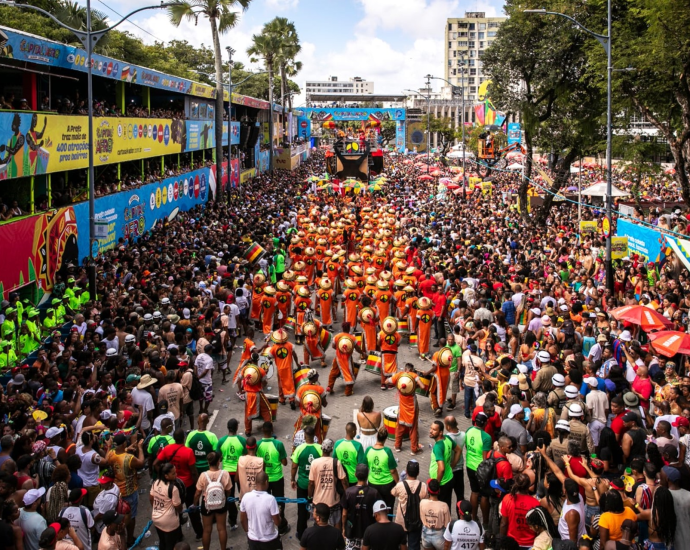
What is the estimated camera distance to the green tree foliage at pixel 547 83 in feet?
90.2

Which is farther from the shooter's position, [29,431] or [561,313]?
[561,313]

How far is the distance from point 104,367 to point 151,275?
18.3 ft

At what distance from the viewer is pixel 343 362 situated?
40.9 ft

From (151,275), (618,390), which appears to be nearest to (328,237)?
(151,275)

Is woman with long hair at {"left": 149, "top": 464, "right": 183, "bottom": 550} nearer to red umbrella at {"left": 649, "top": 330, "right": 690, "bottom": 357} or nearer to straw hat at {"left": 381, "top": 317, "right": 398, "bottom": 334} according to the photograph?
straw hat at {"left": 381, "top": 317, "right": 398, "bottom": 334}

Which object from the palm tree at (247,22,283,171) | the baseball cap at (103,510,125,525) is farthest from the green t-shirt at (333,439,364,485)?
the palm tree at (247,22,283,171)

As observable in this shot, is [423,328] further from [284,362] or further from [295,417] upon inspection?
[295,417]

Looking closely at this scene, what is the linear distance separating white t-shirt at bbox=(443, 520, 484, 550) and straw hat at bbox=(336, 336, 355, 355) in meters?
5.70

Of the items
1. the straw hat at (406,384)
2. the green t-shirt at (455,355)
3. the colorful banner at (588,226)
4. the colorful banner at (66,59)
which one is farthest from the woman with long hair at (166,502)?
the colorful banner at (588,226)

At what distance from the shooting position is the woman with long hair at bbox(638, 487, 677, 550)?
6711 millimetres

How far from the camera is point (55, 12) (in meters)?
32.0

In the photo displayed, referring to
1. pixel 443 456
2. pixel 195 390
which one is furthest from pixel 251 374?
pixel 443 456

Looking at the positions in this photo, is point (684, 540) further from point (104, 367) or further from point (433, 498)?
point (104, 367)

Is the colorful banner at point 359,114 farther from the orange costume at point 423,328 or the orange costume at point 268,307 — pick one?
the orange costume at point 423,328
